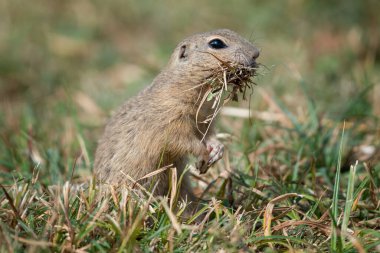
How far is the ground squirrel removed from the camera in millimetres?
3922

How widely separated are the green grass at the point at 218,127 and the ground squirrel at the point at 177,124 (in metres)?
0.29

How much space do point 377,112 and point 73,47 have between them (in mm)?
5834

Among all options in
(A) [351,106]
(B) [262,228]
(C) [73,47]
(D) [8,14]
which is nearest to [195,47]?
(B) [262,228]

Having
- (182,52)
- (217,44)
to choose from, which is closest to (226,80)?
(217,44)

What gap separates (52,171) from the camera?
180 inches

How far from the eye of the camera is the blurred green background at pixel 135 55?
594 cm

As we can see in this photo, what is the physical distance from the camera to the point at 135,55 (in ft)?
30.9

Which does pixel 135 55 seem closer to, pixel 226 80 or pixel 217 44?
pixel 217 44

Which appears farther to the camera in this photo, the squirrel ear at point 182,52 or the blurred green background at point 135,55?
the blurred green background at point 135,55

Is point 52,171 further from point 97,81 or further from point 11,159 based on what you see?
point 97,81

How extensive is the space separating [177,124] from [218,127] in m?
1.65

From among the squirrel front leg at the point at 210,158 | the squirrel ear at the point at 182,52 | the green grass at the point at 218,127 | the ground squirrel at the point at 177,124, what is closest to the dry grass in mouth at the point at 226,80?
the ground squirrel at the point at 177,124

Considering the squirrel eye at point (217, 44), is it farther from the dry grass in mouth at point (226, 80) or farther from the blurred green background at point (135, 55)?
the blurred green background at point (135, 55)

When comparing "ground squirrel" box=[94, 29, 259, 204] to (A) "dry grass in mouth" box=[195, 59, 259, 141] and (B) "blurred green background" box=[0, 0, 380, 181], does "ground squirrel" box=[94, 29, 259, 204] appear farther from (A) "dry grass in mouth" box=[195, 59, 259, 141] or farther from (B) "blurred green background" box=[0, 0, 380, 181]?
(B) "blurred green background" box=[0, 0, 380, 181]
